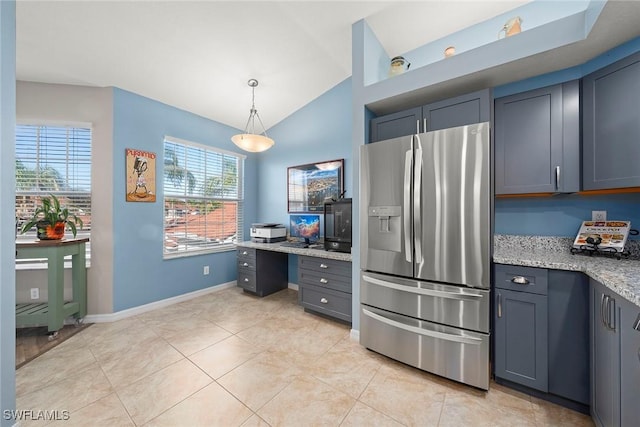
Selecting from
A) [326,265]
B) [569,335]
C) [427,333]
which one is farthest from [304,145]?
[569,335]

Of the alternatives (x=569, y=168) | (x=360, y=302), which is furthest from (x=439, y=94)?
(x=360, y=302)

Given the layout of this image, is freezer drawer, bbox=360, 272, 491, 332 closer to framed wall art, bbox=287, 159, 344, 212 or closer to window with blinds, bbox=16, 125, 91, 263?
framed wall art, bbox=287, 159, 344, 212

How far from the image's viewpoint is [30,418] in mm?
1438

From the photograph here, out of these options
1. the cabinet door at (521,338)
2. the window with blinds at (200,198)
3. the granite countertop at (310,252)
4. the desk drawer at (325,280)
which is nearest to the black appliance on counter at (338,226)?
the granite countertop at (310,252)

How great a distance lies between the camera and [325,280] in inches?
107

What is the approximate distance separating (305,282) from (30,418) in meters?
2.20

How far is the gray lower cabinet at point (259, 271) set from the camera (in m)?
3.48

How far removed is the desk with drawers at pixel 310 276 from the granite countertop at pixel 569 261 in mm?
1390

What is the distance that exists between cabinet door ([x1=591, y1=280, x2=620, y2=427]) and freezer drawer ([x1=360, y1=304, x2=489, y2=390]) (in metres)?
0.50

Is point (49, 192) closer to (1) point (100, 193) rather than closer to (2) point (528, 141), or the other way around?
(1) point (100, 193)

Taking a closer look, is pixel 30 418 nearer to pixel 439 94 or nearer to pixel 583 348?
pixel 583 348

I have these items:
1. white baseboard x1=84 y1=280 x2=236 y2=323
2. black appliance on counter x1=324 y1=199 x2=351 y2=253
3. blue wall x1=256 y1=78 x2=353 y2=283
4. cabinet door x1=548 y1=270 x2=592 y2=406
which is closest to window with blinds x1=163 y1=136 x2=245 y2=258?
blue wall x1=256 y1=78 x2=353 y2=283

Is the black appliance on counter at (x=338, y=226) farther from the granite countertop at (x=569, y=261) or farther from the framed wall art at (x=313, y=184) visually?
the granite countertop at (x=569, y=261)

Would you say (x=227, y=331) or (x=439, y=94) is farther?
(x=227, y=331)
